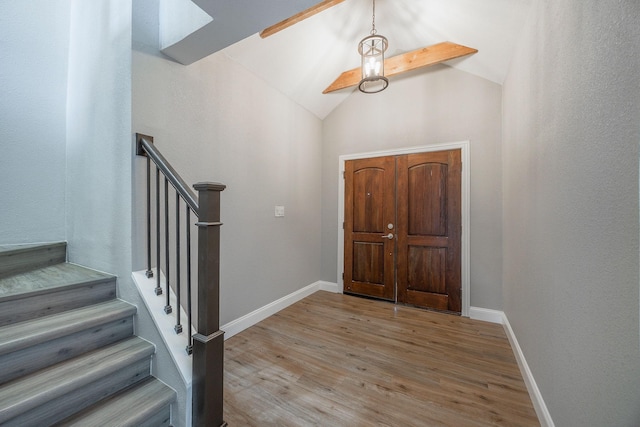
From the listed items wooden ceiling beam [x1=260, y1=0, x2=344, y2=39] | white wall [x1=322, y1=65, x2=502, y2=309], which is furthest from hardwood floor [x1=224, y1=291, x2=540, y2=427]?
wooden ceiling beam [x1=260, y1=0, x2=344, y2=39]

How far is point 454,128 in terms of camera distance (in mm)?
3199

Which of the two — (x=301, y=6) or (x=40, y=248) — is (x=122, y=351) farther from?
(x=301, y=6)

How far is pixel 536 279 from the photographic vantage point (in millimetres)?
1706

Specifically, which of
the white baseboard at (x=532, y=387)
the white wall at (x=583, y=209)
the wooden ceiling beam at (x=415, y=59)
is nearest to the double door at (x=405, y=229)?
the white baseboard at (x=532, y=387)

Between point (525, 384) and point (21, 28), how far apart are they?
4.60 meters

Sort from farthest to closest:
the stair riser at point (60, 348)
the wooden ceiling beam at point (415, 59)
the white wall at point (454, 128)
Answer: the white wall at point (454, 128) → the wooden ceiling beam at point (415, 59) → the stair riser at point (60, 348)

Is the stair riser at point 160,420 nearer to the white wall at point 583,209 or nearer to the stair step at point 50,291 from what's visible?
the stair step at point 50,291

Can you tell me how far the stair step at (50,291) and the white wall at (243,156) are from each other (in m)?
0.87

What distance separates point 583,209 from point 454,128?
2.38m

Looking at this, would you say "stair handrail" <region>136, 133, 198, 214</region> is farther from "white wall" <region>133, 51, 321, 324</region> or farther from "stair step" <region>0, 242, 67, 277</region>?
"stair step" <region>0, 242, 67, 277</region>

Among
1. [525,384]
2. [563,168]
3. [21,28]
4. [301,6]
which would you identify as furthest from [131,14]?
[525,384]

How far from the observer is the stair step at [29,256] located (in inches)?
69.7

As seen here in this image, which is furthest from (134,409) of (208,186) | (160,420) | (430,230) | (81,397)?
(430,230)

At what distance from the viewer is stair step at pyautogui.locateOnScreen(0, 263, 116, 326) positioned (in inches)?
57.3
